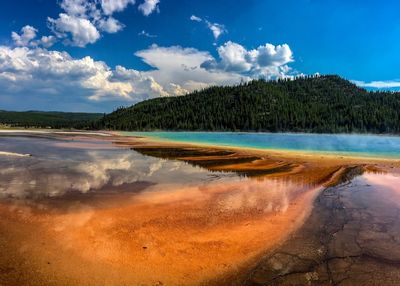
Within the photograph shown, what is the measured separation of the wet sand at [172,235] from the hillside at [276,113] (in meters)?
124

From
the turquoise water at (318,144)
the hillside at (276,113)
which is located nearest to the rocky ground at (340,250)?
the turquoise water at (318,144)

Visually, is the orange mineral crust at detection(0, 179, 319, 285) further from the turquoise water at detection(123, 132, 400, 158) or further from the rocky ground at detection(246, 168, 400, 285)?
the turquoise water at detection(123, 132, 400, 158)

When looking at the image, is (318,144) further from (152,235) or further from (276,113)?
(276,113)

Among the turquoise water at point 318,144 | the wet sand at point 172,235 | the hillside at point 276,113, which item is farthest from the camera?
the hillside at point 276,113

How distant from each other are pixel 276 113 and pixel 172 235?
150m

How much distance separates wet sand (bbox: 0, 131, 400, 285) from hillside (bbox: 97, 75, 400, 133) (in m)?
124

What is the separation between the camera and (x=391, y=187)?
16.0 m

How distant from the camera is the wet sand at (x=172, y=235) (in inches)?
260

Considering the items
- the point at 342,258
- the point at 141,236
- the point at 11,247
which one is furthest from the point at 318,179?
the point at 11,247

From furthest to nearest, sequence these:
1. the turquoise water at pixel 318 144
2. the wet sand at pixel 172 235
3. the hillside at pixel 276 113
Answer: the hillside at pixel 276 113, the turquoise water at pixel 318 144, the wet sand at pixel 172 235

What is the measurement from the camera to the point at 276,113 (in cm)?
15400

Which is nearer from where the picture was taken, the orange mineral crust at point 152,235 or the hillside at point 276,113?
the orange mineral crust at point 152,235

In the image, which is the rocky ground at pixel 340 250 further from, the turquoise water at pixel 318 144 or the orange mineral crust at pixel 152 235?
the turquoise water at pixel 318 144

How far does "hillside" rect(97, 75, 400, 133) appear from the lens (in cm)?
13588
